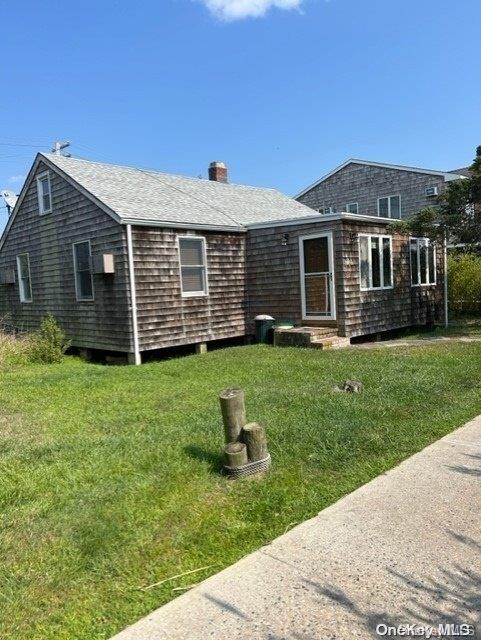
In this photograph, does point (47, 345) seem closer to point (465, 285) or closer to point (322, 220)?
point (322, 220)

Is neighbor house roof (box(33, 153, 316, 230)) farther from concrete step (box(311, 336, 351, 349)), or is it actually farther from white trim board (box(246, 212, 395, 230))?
concrete step (box(311, 336, 351, 349))

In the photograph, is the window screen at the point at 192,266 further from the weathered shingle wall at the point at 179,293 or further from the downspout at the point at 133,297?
the downspout at the point at 133,297

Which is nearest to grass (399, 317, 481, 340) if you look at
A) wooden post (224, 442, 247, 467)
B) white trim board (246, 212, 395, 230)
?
white trim board (246, 212, 395, 230)

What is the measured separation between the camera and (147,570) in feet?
9.41

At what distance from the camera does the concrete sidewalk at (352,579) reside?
92.9 inches

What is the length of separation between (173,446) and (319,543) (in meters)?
1.96

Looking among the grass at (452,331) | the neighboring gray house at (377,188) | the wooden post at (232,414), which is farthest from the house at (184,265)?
the neighboring gray house at (377,188)

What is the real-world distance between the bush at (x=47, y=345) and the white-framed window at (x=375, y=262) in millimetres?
7321

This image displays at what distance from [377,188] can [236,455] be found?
24269mm

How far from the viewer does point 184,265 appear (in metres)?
11.7

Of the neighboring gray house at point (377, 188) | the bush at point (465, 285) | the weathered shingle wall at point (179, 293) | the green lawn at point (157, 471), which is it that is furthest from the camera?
the neighboring gray house at point (377, 188)

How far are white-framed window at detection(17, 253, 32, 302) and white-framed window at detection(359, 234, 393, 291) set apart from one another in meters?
9.47

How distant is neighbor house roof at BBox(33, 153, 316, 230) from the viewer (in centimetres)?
1130

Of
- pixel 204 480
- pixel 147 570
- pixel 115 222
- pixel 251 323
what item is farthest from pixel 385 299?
pixel 147 570
